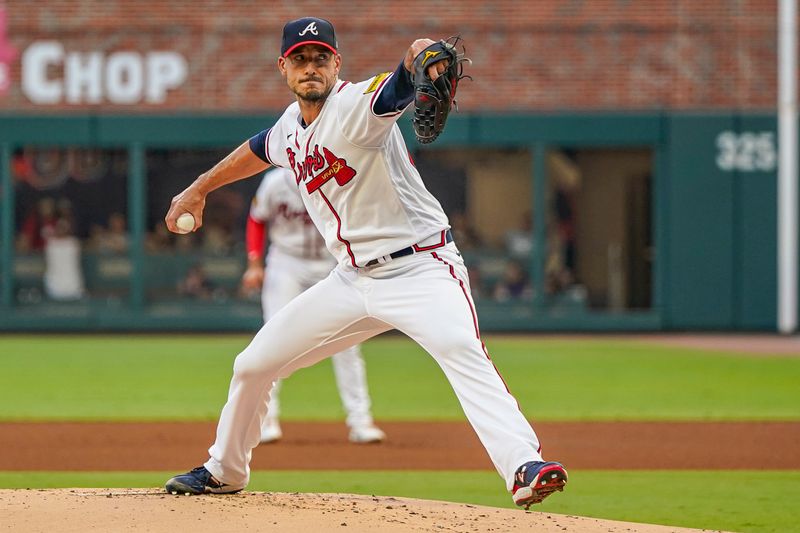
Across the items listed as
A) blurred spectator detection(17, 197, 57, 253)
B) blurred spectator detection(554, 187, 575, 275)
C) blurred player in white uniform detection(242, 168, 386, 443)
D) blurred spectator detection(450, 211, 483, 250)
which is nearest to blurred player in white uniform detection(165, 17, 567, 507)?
blurred player in white uniform detection(242, 168, 386, 443)

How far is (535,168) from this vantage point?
2072cm

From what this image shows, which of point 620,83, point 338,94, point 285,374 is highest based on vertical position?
Answer: point 620,83

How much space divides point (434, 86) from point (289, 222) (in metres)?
4.80

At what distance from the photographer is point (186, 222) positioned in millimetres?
5992

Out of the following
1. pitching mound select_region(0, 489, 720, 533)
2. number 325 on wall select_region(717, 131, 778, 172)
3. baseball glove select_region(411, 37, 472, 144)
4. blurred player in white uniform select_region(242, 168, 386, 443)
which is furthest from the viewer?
number 325 on wall select_region(717, 131, 778, 172)

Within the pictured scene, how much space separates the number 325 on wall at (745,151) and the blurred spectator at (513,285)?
3561mm

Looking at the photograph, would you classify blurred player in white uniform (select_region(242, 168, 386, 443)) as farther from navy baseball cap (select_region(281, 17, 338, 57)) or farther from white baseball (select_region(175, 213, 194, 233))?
navy baseball cap (select_region(281, 17, 338, 57))

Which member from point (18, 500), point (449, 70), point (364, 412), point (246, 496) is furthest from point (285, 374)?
point (364, 412)

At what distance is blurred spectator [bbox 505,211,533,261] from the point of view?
2080 centimetres

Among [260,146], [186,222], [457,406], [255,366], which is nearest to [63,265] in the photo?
[457,406]

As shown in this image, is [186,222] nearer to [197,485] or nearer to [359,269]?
[359,269]

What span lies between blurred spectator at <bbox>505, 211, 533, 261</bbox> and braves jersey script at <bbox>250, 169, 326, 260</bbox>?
11.4m

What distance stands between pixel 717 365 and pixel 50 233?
11.2 meters

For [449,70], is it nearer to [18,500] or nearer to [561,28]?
[18,500]
